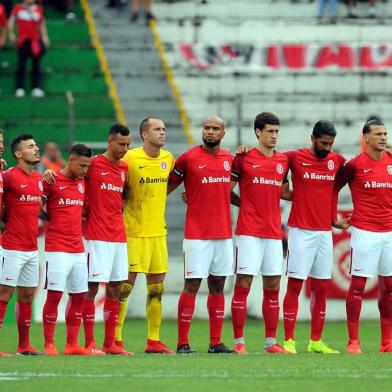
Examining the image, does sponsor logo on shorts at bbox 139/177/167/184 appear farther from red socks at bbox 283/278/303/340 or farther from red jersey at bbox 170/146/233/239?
red socks at bbox 283/278/303/340

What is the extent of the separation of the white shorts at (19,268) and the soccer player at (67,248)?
0.53 feet

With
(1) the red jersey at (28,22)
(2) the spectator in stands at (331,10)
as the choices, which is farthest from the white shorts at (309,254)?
(2) the spectator in stands at (331,10)

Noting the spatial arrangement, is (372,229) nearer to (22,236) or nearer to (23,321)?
(22,236)

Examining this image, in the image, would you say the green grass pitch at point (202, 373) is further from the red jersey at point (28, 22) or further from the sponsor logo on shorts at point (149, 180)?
the red jersey at point (28, 22)

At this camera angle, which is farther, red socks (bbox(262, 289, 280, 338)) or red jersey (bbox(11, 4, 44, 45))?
red jersey (bbox(11, 4, 44, 45))

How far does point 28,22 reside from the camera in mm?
26578

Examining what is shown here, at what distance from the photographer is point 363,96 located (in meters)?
27.6

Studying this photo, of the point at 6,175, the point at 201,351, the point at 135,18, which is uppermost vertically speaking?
the point at 135,18

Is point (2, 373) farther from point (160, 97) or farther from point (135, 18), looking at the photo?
point (135, 18)

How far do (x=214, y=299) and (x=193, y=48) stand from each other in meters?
13.4

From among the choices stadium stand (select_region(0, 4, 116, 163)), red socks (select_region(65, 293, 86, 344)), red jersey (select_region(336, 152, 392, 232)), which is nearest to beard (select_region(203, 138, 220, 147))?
red jersey (select_region(336, 152, 392, 232))

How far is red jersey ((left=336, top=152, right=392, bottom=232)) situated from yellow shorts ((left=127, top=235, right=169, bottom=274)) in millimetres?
2151

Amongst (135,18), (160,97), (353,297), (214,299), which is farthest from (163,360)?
(135,18)

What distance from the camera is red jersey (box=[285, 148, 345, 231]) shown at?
626 inches
